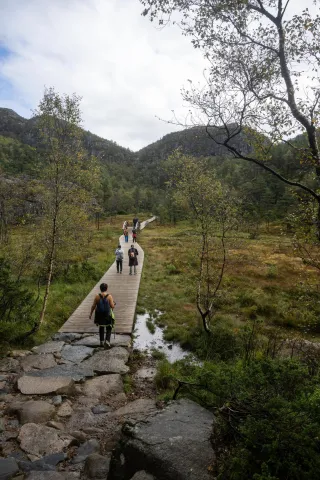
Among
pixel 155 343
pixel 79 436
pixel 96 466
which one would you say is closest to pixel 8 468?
pixel 96 466

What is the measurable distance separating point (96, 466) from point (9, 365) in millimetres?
4477

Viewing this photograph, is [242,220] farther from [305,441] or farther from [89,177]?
[305,441]

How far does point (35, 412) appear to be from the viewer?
5.78 meters

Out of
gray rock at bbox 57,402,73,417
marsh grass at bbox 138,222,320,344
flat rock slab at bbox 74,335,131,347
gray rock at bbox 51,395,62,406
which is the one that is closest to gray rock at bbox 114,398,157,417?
gray rock at bbox 57,402,73,417

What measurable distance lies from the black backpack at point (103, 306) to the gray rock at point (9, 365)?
249 centimetres

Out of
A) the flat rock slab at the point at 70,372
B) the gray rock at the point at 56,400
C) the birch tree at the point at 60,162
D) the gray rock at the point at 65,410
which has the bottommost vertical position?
the flat rock slab at the point at 70,372

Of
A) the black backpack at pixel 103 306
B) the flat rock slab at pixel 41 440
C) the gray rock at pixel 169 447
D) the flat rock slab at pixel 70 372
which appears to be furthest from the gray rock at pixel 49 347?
the gray rock at pixel 169 447

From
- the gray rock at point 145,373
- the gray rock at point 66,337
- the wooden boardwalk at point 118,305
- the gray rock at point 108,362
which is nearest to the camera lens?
the gray rock at point 108,362

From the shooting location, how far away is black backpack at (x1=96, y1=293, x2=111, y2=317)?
9375mm

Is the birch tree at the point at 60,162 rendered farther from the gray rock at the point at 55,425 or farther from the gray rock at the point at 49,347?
the gray rock at the point at 55,425

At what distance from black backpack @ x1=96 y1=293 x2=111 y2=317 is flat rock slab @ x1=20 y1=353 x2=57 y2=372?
1.76 meters

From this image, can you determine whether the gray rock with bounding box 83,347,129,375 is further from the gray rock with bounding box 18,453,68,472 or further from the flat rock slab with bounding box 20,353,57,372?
the gray rock with bounding box 18,453,68,472

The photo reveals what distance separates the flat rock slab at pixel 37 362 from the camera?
786 centimetres

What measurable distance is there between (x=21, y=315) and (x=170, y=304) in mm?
8091
